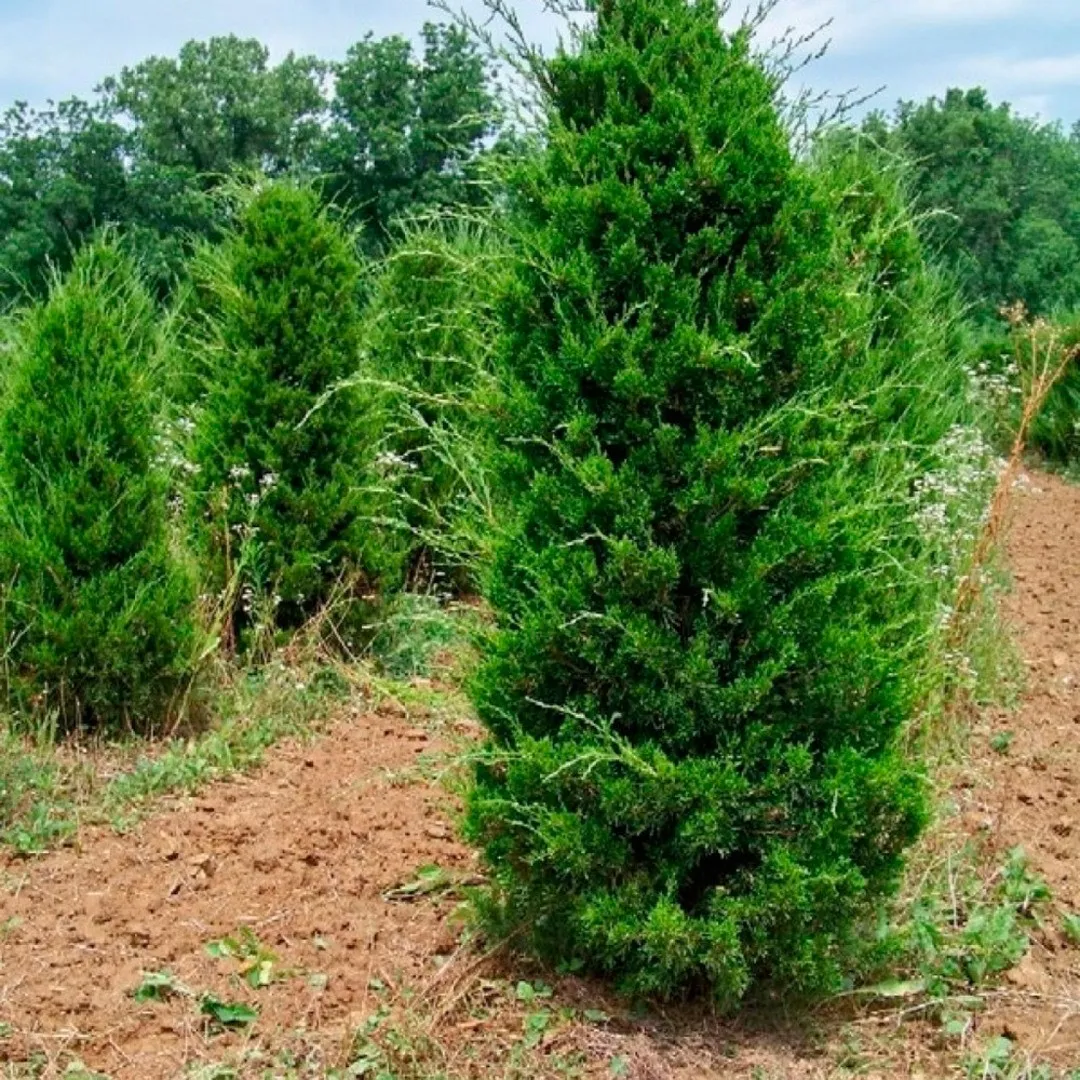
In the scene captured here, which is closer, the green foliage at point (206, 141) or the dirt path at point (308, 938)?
the dirt path at point (308, 938)

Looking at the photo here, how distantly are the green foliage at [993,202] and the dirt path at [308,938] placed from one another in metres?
31.6

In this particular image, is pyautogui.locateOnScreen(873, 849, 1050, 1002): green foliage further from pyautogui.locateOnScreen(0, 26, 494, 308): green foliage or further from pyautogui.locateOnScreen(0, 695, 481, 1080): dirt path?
pyautogui.locateOnScreen(0, 26, 494, 308): green foliage

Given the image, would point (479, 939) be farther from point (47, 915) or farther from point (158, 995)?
point (47, 915)

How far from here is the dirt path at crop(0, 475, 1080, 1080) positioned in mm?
2932

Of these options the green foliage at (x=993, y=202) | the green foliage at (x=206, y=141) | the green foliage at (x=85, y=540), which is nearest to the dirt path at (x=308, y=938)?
the green foliage at (x=85, y=540)

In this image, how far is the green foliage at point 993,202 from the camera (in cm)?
3478

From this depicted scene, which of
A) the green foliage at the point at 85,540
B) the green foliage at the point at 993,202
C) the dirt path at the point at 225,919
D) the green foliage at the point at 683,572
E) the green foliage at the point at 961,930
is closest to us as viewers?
the green foliage at the point at 683,572

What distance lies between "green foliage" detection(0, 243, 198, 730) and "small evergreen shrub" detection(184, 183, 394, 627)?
79 centimetres

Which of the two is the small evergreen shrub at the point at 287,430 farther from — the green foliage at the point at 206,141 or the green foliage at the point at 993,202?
the green foliage at the point at 993,202

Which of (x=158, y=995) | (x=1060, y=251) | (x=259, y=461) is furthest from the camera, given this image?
(x=1060, y=251)

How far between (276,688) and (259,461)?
124cm

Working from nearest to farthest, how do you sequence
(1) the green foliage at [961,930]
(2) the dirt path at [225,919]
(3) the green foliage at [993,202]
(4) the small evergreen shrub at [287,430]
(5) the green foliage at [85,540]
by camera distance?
(2) the dirt path at [225,919] < (1) the green foliage at [961,930] < (5) the green foliage at [85,540] < (4) the small evergreen shrub at [287,430] < (3) the green foliage at [993,202]

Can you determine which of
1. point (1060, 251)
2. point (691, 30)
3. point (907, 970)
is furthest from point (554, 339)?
point (1060, 251)

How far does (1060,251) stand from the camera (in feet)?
115
